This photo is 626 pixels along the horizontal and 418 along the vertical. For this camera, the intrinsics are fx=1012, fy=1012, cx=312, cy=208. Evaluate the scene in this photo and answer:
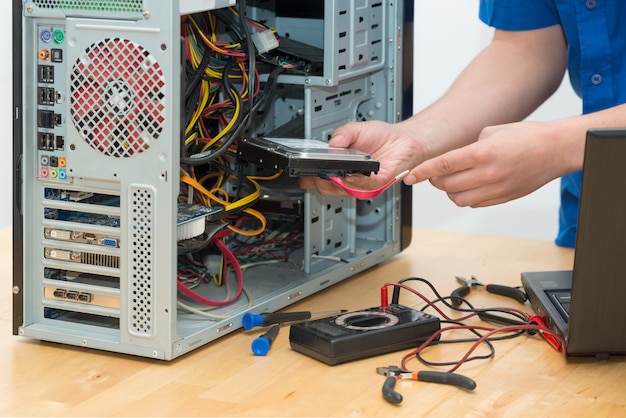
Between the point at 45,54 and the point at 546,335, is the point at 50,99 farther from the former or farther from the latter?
the point at 546,335

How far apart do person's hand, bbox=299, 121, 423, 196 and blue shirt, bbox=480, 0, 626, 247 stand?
1.07ft

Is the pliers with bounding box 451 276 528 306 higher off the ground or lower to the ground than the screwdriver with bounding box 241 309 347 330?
lower

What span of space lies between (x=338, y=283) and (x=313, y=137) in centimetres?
26

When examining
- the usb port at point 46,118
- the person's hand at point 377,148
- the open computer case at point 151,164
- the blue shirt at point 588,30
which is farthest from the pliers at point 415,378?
the blue shirt at point 588,30

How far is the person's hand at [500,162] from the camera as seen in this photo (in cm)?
133

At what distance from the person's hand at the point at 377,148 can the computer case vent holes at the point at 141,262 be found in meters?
0.38

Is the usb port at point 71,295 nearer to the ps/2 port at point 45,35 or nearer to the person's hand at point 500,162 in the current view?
the ps/2 port at point 45,35

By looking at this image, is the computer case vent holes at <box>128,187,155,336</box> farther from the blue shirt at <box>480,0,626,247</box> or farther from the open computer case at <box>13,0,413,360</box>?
the blue shirt at <box>480,0,626,247</box>

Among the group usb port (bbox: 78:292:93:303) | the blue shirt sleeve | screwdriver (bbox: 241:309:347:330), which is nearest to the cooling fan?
usb port (bbox: 78:292:93:303)

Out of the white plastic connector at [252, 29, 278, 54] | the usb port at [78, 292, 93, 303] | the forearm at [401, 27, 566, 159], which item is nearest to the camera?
the usb port at [78, 292, 93, 303]

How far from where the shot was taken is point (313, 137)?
5.04ft

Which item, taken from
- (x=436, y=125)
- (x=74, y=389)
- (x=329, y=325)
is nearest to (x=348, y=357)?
(x=329, y=325)

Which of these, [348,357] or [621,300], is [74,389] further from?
[621,300]

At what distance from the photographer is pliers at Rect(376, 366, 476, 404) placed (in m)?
1.14
